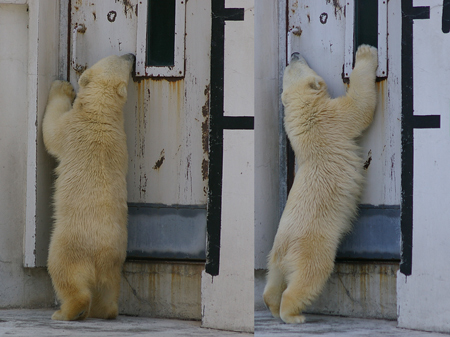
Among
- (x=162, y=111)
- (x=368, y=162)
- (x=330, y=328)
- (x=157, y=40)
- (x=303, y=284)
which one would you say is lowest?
(x=330, y=328)

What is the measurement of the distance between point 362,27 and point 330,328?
1.88 metres

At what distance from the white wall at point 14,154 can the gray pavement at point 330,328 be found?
1.57 m

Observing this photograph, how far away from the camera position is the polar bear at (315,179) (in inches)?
143

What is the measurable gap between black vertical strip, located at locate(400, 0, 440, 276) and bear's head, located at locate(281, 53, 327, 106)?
57cm

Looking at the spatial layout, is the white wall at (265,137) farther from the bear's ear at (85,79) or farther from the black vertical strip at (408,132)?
the bear's ear at (85,79)

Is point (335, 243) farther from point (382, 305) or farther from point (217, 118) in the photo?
point (217, 118)

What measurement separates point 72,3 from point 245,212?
1909 millimetres

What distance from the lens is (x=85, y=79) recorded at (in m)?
4.04

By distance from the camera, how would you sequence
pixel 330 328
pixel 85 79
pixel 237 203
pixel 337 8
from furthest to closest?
1. pixel 85 79
2. pixel 337 8
3. pixel 237 203
4. pixel 330 328

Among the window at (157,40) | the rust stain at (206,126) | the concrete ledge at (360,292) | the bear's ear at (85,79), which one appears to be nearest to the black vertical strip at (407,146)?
the concrete ledge at (360,292)

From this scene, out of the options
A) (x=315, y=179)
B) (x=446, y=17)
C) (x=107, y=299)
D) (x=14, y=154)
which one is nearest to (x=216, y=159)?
(x=315, y=179)

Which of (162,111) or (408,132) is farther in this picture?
(162,111)

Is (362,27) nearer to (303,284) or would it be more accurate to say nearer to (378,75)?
(378,75)

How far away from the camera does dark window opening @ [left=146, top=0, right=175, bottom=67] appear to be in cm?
415
